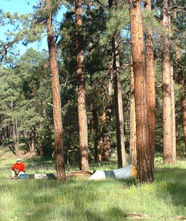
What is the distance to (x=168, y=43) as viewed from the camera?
14383mm

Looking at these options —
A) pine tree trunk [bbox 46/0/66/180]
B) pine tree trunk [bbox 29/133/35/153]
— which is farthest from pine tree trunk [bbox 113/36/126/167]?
pine tree trunk [bbox 29/133/35/153]

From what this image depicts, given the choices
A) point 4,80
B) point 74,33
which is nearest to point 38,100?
point 4,80

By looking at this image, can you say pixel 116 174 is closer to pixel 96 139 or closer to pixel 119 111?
pixel 119 111

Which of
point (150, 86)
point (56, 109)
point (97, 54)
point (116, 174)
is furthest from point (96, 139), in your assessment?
point (56, 109)

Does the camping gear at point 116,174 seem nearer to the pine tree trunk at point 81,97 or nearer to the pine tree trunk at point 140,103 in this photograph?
the pine tree trunk at point 140,103

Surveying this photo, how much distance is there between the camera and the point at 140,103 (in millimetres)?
9070

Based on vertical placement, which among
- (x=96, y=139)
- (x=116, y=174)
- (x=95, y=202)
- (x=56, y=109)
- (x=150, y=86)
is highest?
(x=150, y=86)

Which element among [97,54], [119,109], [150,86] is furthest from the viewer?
[97,54]

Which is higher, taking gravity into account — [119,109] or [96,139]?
[119,109]

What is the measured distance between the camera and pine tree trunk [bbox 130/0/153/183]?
8914 mm

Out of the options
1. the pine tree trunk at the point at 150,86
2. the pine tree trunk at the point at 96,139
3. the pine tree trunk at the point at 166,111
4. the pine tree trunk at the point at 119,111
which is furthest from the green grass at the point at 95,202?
the pine tree trunk at the point at 96,139

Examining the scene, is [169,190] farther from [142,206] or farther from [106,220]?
[106,220]

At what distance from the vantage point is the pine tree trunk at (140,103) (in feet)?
29.2

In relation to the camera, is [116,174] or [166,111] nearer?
[116,174]
